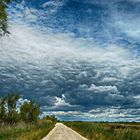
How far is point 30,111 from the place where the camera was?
420 feet

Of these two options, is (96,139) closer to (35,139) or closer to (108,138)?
(108,138)

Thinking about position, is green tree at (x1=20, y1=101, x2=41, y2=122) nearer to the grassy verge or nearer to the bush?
the bush

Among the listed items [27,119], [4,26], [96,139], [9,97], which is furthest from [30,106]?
[4,26]

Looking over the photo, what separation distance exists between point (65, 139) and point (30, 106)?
310 feet

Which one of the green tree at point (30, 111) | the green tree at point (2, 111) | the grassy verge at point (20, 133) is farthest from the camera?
the green tree at point (30, 111)

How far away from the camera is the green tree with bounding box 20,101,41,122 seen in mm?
125088

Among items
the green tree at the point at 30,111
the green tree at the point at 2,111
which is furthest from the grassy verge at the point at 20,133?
the green tree at the point at 30,111

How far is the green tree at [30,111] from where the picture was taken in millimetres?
125088

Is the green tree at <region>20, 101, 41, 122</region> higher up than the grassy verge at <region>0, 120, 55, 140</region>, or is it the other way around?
the green tree at <region>20, 101, 41, 122</region>

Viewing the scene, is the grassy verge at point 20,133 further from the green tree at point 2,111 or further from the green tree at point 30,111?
the green tree at point 30,111

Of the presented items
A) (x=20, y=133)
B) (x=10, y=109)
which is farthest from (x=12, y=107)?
(x=20, y=133)

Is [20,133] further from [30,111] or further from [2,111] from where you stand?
[30,111]

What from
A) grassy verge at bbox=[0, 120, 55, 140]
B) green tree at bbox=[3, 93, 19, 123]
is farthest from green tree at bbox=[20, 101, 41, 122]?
grassy verge at bbox=[0, 120, 55, 140]

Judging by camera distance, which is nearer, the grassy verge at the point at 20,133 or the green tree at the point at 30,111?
the grassy verge at the point at 20,133
